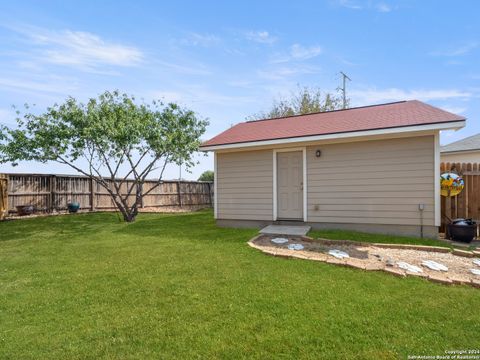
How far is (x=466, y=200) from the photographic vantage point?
6.80 meters

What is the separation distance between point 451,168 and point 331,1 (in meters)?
6.26

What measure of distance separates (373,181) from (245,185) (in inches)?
135

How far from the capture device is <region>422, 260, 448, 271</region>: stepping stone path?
429 centimetres

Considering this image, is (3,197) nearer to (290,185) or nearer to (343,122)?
(290,185)

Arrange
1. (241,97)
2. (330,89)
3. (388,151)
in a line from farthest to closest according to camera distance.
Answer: (330,89)
(241,97)
(388,151)

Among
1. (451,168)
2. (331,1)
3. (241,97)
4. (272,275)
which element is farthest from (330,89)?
(272,275)

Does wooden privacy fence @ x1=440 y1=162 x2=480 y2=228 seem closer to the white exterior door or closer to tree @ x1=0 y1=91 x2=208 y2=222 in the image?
the white exterior door

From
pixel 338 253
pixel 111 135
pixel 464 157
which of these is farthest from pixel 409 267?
pixel 464 157

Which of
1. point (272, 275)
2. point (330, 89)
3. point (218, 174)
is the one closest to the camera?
point (272, 275)

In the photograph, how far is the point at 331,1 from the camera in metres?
8.91

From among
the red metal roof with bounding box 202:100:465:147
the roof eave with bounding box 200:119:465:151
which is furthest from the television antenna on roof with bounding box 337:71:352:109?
the roof eave with bounding box 200:119:465:151

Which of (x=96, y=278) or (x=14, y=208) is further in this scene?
(x=14, y=208)

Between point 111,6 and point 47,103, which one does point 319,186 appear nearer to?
point 111,6

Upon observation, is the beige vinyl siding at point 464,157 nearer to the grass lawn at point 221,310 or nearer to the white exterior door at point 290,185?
the white exterior door at point 290,185
